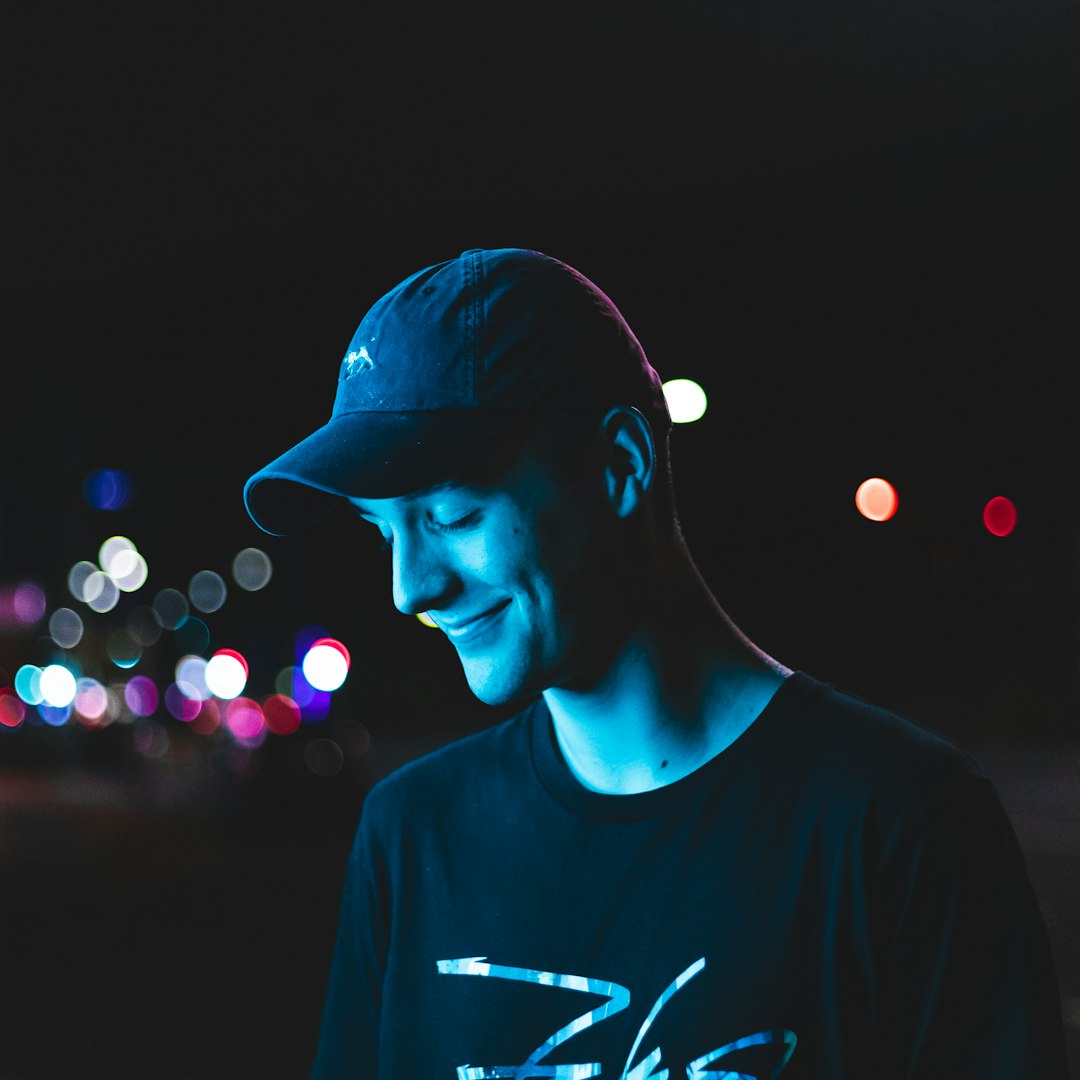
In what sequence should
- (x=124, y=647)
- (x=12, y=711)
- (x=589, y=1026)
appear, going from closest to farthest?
1. (x=589, y=1026)
2. (x=12, y=711)
3. (x=124, y=647)

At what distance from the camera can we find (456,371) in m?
1.56

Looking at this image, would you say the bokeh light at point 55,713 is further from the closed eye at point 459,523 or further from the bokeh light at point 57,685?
the closed eye at point 459,523

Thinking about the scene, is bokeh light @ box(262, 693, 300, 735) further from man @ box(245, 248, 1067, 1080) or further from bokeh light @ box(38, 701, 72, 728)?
man @ box(245, 248, 1067, 1080)

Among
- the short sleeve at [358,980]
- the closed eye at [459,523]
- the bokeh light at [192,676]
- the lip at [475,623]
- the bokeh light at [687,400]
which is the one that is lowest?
the bokeh light at [192,676]

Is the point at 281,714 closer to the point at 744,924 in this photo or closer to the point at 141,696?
the point at 141,696

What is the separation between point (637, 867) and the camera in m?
1.54

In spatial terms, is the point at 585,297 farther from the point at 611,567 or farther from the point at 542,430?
the point at 611,567

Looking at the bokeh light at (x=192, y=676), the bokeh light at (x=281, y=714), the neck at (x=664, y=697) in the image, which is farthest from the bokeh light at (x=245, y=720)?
the neck at (x=664, y=697)

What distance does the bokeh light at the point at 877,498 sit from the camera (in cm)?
3400

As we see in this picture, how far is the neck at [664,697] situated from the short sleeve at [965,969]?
10.9 inches

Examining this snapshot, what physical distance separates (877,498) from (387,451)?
33741mm

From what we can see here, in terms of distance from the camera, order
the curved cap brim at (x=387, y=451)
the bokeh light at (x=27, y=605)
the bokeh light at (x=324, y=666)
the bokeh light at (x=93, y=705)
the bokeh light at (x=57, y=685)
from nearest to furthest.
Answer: the curved cap brim at (x=387, y=451), the bokeh light at (x=324, y=666), the bokeh light at (x=93, y=705), the bokeh light at (x=57, y=685), the bokeh light at (x=27, y=605)

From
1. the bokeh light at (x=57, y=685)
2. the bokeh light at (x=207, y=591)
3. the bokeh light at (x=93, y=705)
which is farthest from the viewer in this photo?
the bokeh light at (x=207, y=591)

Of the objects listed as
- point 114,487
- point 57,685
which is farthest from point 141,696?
point 114,487
